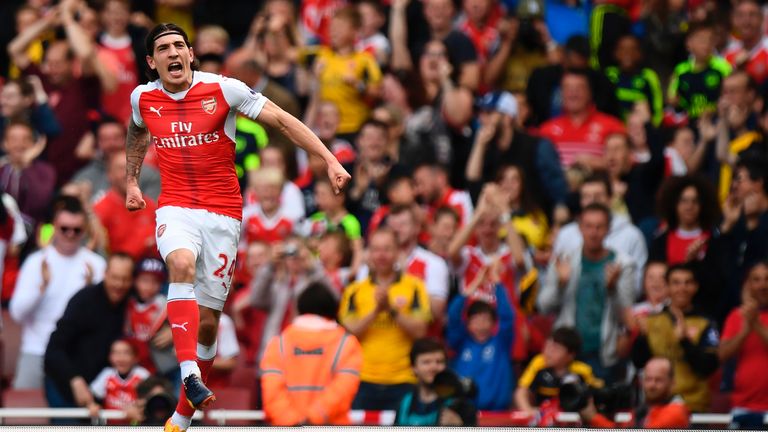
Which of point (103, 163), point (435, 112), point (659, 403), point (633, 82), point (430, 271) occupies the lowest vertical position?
point (659, 403)

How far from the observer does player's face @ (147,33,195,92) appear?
8.80m

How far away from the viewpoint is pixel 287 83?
15617 mm

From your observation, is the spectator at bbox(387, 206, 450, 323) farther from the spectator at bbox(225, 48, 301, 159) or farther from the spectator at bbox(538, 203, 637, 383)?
the spectator at bbox(225, 48, 301, 159)

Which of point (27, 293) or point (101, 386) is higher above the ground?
point (27, 293)

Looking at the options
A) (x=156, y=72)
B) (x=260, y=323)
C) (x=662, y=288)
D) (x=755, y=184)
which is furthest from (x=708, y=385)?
(x=156, y=72)

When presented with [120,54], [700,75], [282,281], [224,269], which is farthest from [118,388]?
[700,75]

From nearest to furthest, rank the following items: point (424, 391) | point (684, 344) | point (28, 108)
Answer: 1. point (424, 391)
2. point (684, 344)
3. point (28, 108)

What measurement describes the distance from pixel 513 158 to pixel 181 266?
628 centimetres

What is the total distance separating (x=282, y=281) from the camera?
1259 centimetres

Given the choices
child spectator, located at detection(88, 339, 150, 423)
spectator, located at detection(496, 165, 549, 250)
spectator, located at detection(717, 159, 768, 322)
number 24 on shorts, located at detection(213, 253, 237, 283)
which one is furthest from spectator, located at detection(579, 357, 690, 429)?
child spectator, located at detection(88, 339, 150, 423)

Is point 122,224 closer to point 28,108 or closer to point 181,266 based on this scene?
point 28,108

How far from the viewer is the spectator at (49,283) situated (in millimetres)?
12641

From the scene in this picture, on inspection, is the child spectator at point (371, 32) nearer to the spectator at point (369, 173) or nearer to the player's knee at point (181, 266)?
the spectator at point (369, 173)

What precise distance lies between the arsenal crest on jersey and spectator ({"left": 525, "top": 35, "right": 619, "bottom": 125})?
7.00 meters
